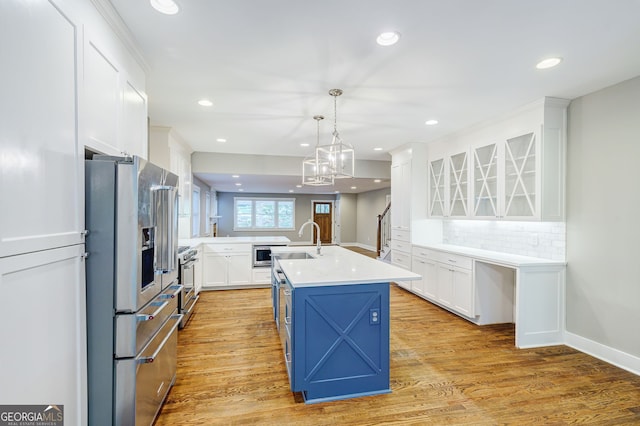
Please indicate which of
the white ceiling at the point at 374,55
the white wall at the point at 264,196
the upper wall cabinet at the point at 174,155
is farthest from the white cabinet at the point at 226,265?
the white wall at the point at 264,196

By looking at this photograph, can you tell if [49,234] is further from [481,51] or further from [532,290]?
[532,290]

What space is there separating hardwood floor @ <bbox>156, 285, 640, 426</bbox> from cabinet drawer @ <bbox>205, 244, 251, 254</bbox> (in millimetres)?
1832

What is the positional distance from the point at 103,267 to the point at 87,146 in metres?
0.65

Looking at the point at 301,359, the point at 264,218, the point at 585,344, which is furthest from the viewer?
the point at 264,218

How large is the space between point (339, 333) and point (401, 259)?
337 cm

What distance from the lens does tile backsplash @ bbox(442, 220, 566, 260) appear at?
10.8 ft

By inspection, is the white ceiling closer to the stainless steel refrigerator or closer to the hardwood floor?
the stainless steel refrigerator

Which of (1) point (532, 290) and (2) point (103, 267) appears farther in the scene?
(1) point (532, 290)

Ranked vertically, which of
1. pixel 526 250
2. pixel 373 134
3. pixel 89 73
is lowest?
pixel 526 250

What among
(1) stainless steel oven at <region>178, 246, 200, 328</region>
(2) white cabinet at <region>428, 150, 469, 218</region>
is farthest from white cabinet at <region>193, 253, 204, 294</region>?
(2) white cabinet at <region>428, 150, 469, 218</region>

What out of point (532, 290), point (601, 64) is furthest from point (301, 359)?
point (601, 64)

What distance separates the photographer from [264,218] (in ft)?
39.0

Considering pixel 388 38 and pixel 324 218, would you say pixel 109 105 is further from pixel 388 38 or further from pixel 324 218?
pixel 324 218

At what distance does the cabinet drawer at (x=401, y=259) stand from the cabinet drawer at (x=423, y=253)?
191 mm
